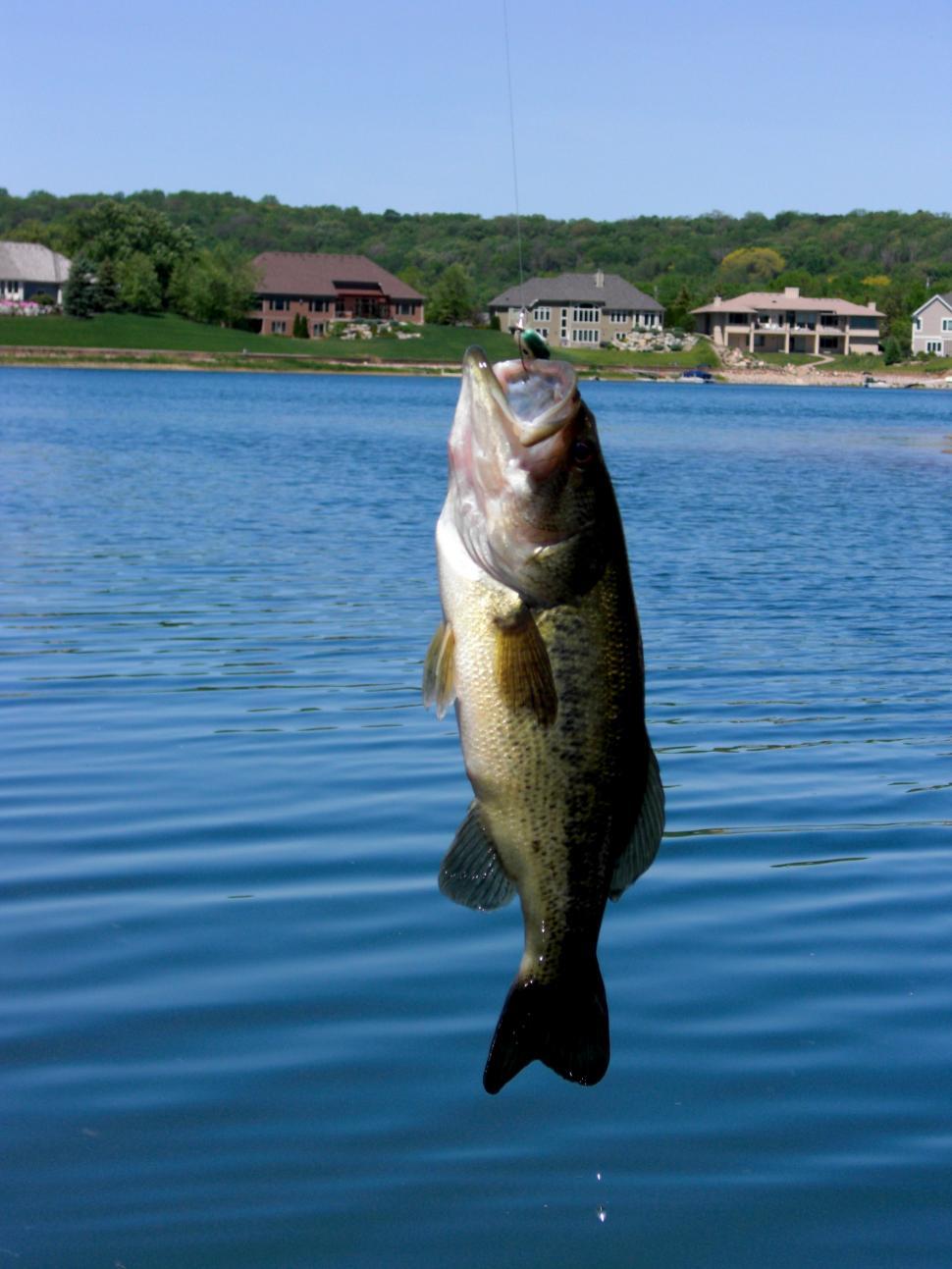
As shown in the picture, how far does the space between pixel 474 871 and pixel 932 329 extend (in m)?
185

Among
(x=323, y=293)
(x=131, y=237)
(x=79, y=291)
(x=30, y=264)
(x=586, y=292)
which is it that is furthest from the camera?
(x=586, y=292)

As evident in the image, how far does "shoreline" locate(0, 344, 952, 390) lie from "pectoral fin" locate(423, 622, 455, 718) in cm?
10692

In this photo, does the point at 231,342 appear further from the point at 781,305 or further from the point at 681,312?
the point at 781,305

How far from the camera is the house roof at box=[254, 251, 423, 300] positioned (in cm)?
16250

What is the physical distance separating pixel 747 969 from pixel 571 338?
16863cm

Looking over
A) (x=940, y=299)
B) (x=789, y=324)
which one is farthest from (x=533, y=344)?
(x=789, y=324)

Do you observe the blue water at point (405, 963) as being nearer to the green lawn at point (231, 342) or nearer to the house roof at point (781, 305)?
the green lawn at point (231, 342)

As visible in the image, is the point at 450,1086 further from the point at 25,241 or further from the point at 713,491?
the point at 25,241

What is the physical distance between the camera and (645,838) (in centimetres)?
391

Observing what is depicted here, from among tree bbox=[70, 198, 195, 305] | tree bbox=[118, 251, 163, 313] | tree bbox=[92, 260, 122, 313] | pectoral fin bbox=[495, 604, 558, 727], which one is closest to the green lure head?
pectoral fin bbox=[495, 604, 558, 727]

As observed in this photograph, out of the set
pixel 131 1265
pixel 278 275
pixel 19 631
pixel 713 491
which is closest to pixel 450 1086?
pixel 131 1265

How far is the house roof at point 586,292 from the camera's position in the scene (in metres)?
172

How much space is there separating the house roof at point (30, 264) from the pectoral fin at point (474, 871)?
6217 inches

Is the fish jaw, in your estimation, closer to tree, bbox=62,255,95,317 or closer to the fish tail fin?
the fish tail fin
